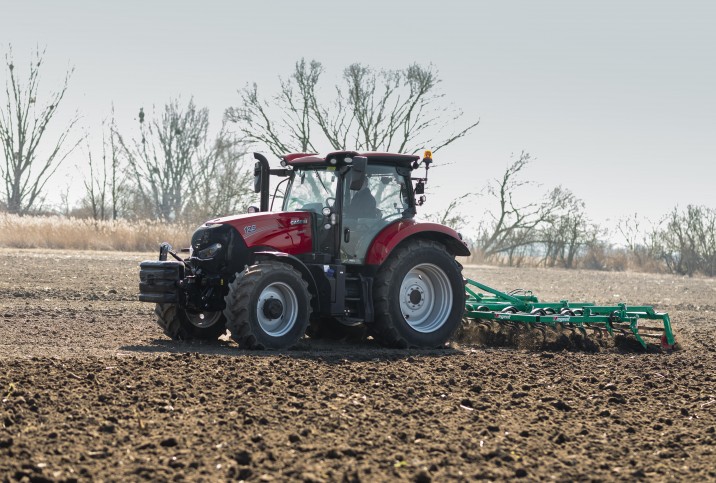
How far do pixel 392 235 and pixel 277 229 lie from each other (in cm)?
123

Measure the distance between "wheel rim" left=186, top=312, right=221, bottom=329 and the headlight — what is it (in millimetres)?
832

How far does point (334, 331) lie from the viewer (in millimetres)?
11625

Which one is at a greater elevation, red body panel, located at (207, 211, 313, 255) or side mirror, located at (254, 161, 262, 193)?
side mirror, located at (254, 161, 262, 193)

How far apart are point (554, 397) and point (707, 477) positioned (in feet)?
7.58

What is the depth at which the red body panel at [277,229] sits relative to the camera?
10.2 metres

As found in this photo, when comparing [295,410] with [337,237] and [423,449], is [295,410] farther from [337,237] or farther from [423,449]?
[337,237]

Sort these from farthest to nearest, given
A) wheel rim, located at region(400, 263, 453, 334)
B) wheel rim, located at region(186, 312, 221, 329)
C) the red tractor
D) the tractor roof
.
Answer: wheel rim, located at region(400, 263, 453, 334), wheel rim, located at region(186, 312, 221, 329), the tractor roof, the red tractor

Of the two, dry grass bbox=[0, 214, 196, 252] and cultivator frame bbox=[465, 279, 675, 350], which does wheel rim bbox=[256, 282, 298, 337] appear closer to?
cultivator frame bbox=[465, 279, 675, 350]

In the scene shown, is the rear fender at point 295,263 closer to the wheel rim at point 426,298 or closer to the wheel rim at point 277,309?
the wheel rim at point 277,309

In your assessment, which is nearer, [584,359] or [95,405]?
[95,405]

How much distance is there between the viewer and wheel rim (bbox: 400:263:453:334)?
11.0m

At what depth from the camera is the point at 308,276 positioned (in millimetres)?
10188

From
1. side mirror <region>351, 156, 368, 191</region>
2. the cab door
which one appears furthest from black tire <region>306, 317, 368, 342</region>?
side mirror <region>351, 156, 368, 191</region>

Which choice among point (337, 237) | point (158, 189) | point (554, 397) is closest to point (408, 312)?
point (337, 237)
